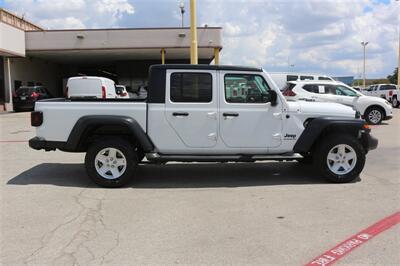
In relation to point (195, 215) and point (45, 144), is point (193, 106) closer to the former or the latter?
point (195, 215)

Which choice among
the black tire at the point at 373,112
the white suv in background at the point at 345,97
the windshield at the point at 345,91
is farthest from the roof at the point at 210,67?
the black tire at the point at 373,112

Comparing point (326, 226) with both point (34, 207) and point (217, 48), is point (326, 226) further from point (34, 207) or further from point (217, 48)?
point (217, 48)

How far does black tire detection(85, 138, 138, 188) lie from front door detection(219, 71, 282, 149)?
1.49m

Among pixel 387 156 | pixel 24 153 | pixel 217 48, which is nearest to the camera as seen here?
pixel 387 156

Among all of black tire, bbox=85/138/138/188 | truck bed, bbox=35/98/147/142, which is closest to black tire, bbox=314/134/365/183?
truck bed, bbox=35/98/147/142

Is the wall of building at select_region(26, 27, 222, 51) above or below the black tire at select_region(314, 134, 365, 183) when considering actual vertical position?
above

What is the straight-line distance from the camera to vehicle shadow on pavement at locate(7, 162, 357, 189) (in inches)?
281

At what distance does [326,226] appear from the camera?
4.96 metres

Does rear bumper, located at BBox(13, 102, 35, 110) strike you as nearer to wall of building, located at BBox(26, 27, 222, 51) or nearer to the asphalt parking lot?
wall of building, located at BBox(26, 27, 222, 51)

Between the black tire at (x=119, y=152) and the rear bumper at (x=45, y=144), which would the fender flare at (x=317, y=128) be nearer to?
the black tire at (x=119, y=152)

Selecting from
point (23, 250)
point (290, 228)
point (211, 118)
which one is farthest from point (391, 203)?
point (23, 250)

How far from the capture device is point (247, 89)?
6926 mm

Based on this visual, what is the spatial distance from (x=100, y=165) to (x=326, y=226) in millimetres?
3633

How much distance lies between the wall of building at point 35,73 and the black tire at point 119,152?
25.1 meters
